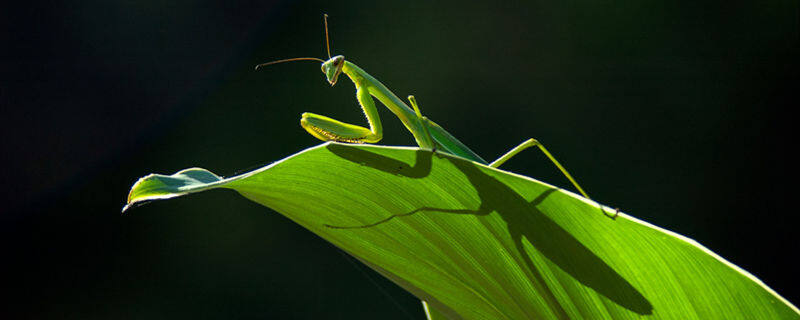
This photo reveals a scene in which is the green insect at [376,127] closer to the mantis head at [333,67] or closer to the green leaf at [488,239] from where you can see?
the mantis head at [333,67]

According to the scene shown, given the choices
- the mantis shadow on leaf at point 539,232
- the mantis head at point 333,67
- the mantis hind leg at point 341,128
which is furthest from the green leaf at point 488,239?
the mantis head at point 333,67

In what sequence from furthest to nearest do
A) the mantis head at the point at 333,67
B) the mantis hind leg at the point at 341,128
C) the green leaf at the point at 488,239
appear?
1. the mantis head at the point at 333,67
2. the mantis hind leg at the point at 341,128
3. the green leaf at the point at 488,239

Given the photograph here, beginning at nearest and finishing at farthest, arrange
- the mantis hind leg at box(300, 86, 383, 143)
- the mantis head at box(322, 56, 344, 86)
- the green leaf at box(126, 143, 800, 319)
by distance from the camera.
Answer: the green leaf at box(126, 143, 800, 319) → the mantis hind leg at box(300, 86, 383, 143) → the mantis head at box(322, 56, 344, 86)

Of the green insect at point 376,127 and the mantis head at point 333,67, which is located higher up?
the mantis head at point 333,67

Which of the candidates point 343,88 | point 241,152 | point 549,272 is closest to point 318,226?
point 549,272

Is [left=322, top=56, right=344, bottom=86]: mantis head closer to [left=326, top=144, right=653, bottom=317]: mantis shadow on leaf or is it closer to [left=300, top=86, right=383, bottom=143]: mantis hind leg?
[left=300, top=86, right=383, bottom=143]: mantis hind leg

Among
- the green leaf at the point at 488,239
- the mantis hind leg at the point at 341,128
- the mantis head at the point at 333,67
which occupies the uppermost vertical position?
the mantis head at the point at 333,67

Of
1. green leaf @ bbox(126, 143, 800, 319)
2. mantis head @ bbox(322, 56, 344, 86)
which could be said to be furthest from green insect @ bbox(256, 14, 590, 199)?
green leaf @ bbox(126, 143, 800, 319)

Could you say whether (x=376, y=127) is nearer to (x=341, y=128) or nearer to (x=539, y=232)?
(x=341, y=128)

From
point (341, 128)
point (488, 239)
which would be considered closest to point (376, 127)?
point (341, 128)
